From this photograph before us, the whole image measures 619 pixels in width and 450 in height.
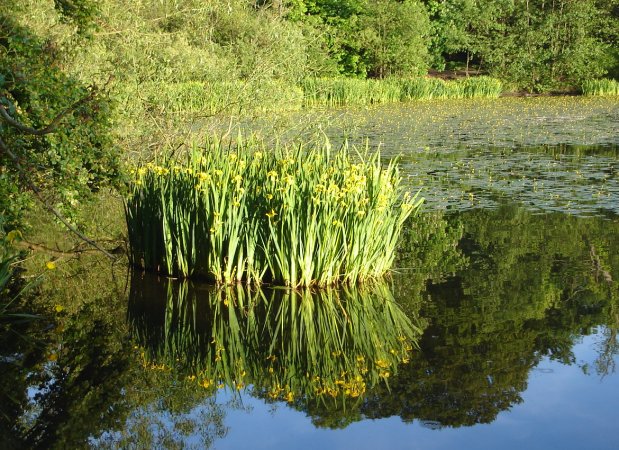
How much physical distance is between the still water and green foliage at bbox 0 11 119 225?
1.03 metres

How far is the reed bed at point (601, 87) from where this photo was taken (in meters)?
33.5

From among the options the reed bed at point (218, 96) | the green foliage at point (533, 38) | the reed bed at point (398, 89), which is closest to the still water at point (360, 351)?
the reed bed at point (218, 96)

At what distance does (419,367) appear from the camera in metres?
6.18

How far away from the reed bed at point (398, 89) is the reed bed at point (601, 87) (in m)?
3.18

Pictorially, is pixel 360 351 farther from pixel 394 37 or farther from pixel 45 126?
pixel 394 37

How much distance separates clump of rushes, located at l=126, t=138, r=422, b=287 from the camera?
7.81 meters

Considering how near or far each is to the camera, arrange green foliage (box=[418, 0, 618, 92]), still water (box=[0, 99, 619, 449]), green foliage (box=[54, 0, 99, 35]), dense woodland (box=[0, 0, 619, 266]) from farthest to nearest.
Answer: green foliage (box=[418, 0, 618, 92]) < green foliage (box=[54, 0, 99, 35]) < dense woodland (box=[0, 0, 619, 266]) < still water (box=[0, 99, 619, 449])

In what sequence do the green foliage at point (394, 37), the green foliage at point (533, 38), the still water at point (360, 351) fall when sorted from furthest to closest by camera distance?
the green foliage at point (533, 38) < the green foliage at point (394, 37) < the still water at point (360, 351)

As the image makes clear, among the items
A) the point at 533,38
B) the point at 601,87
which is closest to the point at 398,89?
the point at 601,87

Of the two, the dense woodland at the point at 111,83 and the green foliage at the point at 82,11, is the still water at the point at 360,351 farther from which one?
the green foliage at the point at 82,11

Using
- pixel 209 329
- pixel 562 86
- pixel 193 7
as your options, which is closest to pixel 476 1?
pixel 562 86

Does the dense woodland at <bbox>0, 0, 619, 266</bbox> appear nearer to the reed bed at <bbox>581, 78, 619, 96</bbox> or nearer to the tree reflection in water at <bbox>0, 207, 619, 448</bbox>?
the tree reflection in water at <bbox>0, 207, 619, 448</bbox>

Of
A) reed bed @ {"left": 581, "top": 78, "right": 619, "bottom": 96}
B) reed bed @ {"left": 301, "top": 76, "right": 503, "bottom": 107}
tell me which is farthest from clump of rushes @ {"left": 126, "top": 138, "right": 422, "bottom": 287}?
reed bed @ {"left": 581, "top": 78, "right": 619, "bottom": 96}

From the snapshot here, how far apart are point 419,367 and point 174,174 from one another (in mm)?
3342
